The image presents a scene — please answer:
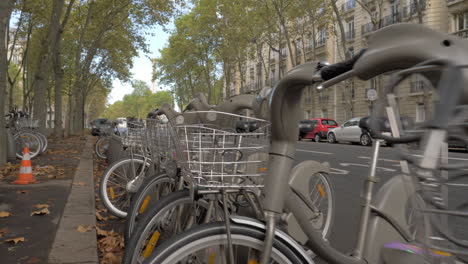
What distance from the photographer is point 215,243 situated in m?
1.49

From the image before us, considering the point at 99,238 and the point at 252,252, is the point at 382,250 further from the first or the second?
the point at 99,238

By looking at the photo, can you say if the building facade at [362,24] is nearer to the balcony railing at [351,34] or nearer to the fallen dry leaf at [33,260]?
the balcony railing at [351,34]

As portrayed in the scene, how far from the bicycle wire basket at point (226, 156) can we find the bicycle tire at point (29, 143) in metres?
9.70

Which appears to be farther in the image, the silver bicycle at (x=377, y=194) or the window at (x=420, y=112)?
the window at (x=420, y=112)

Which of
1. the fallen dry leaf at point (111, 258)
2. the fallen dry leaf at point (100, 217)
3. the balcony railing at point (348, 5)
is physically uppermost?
the balcony railing at point (348, 5)

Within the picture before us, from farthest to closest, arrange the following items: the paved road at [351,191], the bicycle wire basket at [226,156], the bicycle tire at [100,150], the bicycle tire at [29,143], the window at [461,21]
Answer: the window at [461,21]
the bicycle tire at [100,150]
the bicycle tire at [29,143]
the bicycle wire basket at [226,156]
the paved road at [351,191]

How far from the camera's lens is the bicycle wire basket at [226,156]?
1.84 metres

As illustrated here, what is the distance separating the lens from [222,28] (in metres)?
38.4

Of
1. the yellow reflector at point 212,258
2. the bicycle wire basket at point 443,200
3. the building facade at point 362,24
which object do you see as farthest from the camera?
the building facade at point 362,24

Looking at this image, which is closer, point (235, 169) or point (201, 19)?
point (235, 169)

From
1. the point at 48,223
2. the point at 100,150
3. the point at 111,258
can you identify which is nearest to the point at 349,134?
the point at 100,150

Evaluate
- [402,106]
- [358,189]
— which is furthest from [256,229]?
[358,189]

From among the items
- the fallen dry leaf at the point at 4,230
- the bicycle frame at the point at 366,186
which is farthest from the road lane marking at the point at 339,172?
the bicycle frame at the point at 366,186

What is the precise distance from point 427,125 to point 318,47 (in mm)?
38038
